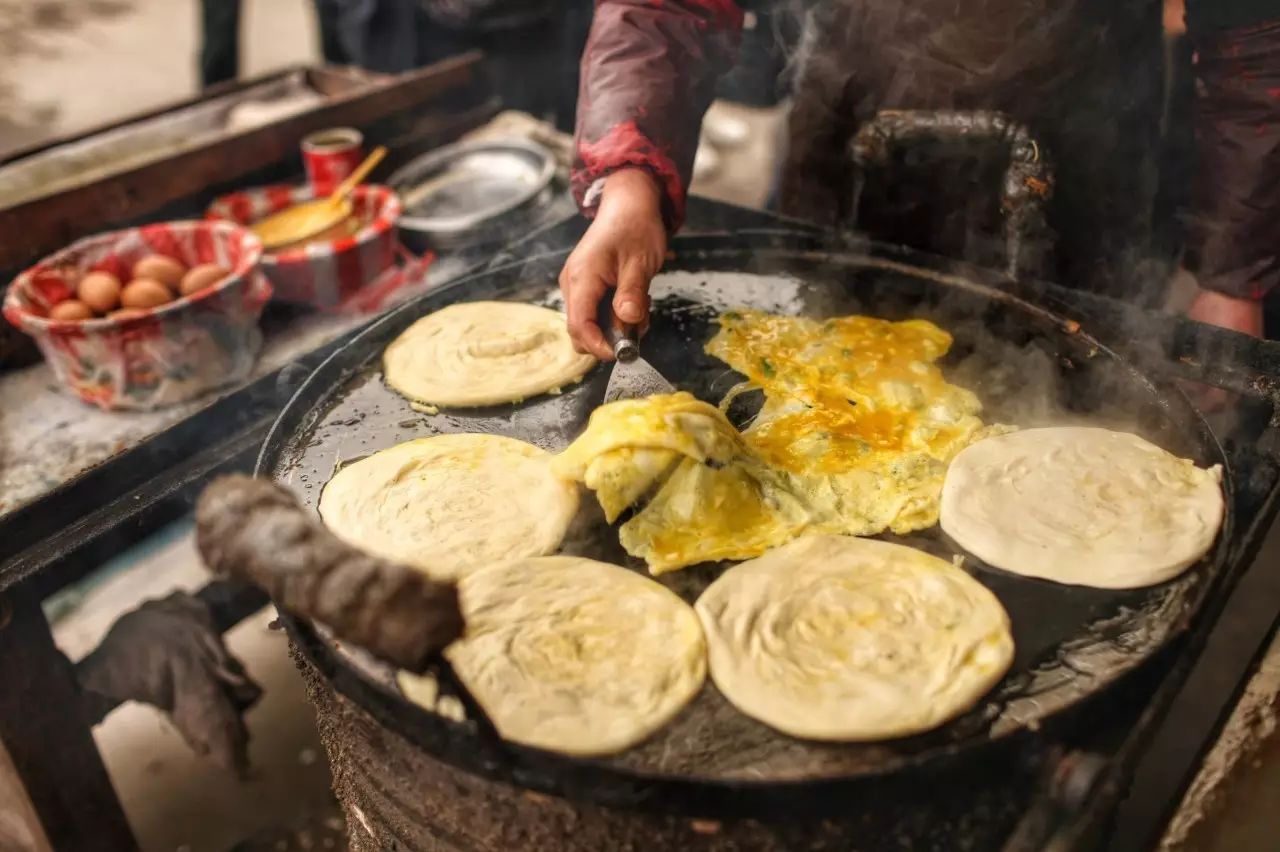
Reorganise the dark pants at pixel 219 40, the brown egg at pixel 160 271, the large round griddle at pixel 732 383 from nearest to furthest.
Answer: the large round griddle at pixel 732 383 → the brown egg at pixel 160 271 → the dark pants at pixel 219 40

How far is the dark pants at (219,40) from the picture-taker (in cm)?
628

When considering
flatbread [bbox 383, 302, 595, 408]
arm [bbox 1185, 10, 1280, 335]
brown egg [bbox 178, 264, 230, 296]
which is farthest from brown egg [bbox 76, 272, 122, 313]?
arm [bbox 1185, 10, 1280, 335]

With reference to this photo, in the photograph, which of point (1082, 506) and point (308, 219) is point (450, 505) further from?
point (308, 219)

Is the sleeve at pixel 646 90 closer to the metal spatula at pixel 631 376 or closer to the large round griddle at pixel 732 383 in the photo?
the large round griddle at pixel 732 383

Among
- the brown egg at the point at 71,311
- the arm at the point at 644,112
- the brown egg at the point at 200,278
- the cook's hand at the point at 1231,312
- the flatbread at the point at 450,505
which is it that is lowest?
the brown egg at the point at 71,311

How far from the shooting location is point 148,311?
2.98 metres

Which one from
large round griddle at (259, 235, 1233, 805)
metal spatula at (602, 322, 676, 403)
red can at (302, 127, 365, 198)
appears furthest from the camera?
red can at (302, 127, 365, 198)

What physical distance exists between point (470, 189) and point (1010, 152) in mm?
2508

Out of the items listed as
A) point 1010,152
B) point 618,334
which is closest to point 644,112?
point 618,334

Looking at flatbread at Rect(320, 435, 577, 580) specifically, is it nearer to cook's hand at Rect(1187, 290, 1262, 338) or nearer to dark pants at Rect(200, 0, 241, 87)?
cook's hand at Rect(1187, 290, 1262, 338)

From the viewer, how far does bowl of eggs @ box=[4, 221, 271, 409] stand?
9.77ft

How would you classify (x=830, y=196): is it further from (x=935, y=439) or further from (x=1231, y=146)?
(x=935, y=439)

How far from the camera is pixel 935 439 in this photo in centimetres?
211

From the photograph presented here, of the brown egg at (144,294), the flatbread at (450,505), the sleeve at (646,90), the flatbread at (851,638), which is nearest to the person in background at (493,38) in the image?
the brown egg at (144,294)
